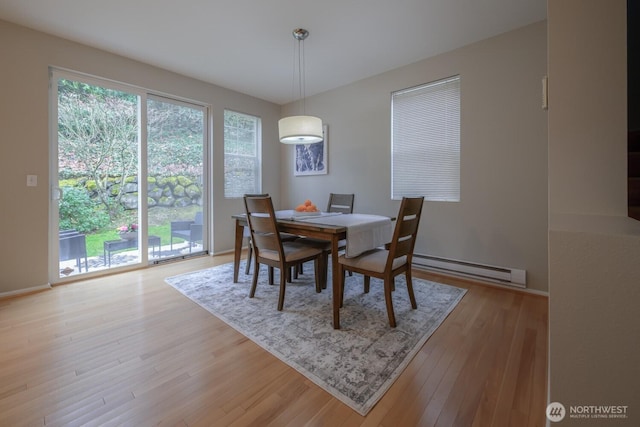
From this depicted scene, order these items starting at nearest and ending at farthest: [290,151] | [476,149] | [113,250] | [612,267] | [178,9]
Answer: [612,267] < [178,9] < [476,149] < [113,250] < [290,151]

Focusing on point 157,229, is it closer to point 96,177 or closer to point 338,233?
point 96,177

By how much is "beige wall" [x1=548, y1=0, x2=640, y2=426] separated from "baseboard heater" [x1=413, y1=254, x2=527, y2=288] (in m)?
1.86

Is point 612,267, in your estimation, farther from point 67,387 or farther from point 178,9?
point 178,9

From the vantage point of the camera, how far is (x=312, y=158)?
4.48 meters

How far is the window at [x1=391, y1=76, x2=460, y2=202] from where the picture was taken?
3084 millimetres

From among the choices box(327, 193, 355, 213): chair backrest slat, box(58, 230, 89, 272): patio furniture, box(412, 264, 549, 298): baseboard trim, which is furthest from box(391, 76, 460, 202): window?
box(58, 230, 89, 272): patio furniture

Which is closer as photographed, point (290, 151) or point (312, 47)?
point (312, 47)

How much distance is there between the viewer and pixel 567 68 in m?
1.16

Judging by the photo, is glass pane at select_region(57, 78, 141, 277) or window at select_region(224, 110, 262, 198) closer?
glass pane at select_region(57, 78, 141, 277)

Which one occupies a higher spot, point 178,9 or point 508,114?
point 178,9

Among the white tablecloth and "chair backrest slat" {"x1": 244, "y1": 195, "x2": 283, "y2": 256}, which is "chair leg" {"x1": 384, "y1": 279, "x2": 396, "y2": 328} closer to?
the white tablecloth

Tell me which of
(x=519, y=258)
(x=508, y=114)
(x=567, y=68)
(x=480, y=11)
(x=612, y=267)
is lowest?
(x=519, y=258)

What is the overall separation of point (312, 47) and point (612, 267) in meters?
3.12

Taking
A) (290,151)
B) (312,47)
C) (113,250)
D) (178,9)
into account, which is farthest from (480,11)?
(113,250)
